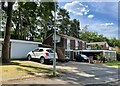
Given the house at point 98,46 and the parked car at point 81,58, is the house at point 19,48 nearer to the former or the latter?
the parked car at point 81,58

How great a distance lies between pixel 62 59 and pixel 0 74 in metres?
20.5

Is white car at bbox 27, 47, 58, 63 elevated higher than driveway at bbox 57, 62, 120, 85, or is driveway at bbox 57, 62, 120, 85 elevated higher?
white car at bbox 27, 47, 58, 63

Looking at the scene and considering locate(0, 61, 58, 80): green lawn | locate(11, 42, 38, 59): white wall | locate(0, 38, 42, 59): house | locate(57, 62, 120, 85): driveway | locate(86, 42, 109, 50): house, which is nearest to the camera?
locate(0, 61, 58, 80): green lawn

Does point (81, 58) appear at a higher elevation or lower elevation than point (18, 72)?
higher

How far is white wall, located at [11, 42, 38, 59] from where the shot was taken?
32228 mm

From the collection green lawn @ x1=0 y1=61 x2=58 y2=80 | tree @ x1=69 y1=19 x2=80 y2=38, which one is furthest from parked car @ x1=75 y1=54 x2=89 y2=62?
tree @ x1=69 y1=19 x2=80 y2=38

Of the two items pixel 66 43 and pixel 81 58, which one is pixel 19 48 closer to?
pixel 66 43

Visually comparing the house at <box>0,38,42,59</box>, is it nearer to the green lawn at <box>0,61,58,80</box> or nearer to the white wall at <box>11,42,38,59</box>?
the white wall at <box>11,42,38,59</box>

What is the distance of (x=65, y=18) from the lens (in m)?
69.3

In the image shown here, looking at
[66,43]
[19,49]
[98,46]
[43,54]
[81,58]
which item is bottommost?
[81,58]

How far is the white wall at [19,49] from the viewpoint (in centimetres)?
3223

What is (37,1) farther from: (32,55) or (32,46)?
(32,46)

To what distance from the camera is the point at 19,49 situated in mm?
33219

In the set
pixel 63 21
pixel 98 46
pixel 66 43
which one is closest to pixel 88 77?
pixel 66 43
